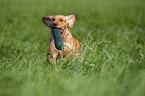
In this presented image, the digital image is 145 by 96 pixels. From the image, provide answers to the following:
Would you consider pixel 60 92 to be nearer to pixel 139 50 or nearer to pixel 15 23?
pixel 139 50

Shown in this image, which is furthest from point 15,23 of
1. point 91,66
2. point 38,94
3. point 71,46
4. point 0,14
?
point 38,94

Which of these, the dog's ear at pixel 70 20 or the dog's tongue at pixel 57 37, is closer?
the dog's tongue at pixel 57 37

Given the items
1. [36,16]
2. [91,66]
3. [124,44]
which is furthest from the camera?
[36,16]

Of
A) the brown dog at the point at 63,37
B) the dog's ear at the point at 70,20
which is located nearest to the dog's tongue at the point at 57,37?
the brown dog at the point at 63,37

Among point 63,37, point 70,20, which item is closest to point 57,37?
point 63,37

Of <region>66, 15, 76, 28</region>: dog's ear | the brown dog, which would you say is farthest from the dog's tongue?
<region>66, 15, 76, 28</region>: dog's ear

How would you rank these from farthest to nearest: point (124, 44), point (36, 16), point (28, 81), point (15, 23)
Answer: point (36, 16) → point (15, 23) → point (124, 44) → point (28, 81)

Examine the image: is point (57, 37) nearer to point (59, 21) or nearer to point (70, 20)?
point (59, 21)

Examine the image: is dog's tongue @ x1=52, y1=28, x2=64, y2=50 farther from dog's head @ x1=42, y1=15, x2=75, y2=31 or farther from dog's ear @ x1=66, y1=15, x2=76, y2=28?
dog's ear @ x1=66, y1=15, x2=76, y2=28

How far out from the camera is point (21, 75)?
2361 millimetres

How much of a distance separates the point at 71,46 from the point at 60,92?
4.96 feet

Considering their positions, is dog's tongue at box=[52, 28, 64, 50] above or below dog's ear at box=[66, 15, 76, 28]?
below

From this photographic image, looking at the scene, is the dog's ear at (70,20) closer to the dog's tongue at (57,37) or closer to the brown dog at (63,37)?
the brown dog at (63,37)

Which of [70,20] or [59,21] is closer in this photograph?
[59,21]
